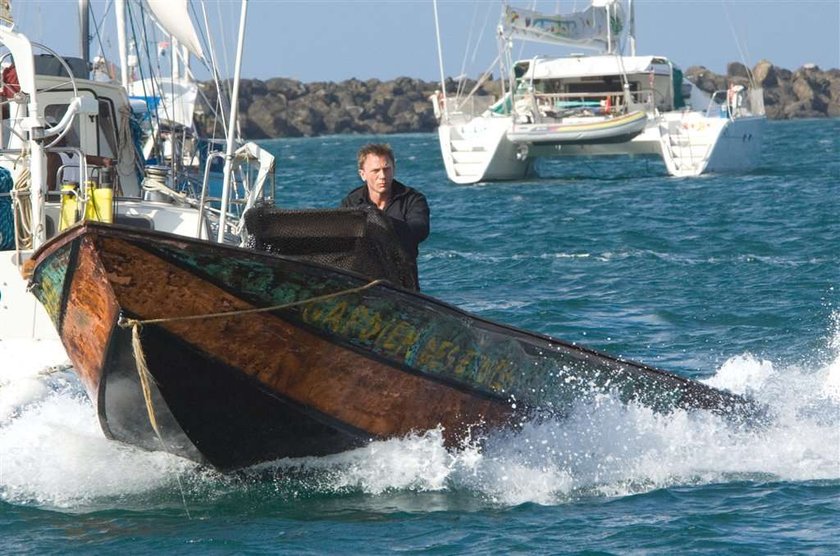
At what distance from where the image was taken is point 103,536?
7.85m

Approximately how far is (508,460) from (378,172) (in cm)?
192

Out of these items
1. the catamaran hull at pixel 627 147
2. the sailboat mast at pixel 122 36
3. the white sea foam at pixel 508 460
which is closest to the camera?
the white sea foam at pixel 508 460

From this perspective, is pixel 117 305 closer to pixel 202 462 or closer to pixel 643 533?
pixel 202 462

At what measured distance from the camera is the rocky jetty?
368 feet

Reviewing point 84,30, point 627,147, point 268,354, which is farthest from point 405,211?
point 627,147

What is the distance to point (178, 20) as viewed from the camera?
1223 cm

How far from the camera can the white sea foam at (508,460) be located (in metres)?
8.53

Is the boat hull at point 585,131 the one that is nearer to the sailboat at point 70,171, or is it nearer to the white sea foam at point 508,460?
the sailboat at point 70,171

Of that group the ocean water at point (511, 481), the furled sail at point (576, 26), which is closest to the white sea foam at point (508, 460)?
the ocean water at point (511, 481)

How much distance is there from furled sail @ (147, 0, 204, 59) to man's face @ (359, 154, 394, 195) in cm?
436

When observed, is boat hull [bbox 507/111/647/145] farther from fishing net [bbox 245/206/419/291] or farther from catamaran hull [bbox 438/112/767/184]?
fishing net [bbox 245/206/419/291]

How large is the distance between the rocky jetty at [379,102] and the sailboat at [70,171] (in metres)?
94.6

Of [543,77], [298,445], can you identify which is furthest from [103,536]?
[543,77]

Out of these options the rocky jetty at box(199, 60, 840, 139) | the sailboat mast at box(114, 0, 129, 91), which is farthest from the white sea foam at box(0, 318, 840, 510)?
the rocky jetty at box(199, 60, 840, 139)
